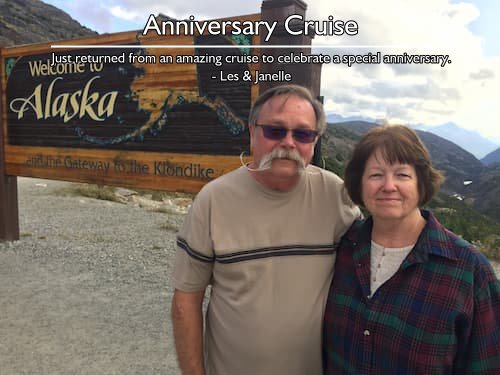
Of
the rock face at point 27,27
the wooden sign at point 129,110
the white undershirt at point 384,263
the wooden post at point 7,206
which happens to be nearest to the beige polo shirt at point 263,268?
the white undershirt at point 384,263

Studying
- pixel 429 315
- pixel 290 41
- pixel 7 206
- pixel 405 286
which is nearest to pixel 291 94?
pixel 405 286

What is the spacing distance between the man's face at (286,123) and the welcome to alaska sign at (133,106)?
1.60 metres

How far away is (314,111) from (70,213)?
354 inches

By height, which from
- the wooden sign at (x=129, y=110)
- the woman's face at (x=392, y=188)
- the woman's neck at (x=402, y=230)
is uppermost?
the wooden sign at (x=129, y=110)

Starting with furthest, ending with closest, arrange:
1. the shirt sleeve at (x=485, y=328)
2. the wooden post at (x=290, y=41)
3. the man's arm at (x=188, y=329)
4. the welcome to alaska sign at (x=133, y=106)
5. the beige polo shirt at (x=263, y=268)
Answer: the welcome to alaska sign at (x=133, y=106) → the wooden post at (x=290, y=41) → the man's arm at (x=188, y=329) → the beige polo shirt at (x=263, y=268) → the shirt sleeve at (x=485, y=328)

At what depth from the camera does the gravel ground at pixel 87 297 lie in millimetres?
3686

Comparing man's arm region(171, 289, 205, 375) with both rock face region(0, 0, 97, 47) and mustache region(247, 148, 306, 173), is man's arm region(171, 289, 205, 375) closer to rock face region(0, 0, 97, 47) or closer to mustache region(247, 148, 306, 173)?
mustache region(247, 148, 306, 173)

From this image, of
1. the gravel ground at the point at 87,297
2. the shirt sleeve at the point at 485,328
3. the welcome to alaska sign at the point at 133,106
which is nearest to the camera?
the shirt sleeve at the point at 485,328

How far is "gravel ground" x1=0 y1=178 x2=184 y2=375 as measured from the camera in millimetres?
3686

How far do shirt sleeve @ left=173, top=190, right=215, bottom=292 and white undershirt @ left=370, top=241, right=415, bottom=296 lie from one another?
62 centimetres

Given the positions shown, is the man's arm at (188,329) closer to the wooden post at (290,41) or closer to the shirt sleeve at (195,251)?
the shirt sleeve at (195,251)

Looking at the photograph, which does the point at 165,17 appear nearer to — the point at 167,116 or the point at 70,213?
the point at 167,116

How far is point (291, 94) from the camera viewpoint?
5.82 ft

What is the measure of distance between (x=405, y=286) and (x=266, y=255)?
519 mm
